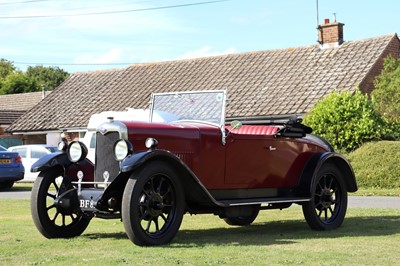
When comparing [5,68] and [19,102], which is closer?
[19,102]

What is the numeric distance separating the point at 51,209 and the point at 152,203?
78.8 inches

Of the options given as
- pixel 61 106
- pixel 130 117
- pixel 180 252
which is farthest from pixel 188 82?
pixel 180 252

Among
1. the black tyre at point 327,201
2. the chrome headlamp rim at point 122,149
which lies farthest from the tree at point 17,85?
the chrome headlamp rim at point 122,149

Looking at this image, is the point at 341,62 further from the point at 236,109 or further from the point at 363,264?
the point at 363,264

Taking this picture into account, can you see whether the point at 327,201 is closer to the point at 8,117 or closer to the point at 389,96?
the point at 389,96

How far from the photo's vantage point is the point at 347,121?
2262cm

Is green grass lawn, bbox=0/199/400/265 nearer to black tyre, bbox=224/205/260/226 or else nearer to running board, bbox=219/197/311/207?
black tyre, bbox=224/205/260/226

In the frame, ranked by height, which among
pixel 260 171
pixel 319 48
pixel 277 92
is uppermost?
pixel 319 48

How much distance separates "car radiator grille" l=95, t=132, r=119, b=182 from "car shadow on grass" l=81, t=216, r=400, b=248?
92cm

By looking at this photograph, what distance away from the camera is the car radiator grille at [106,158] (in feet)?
30.5

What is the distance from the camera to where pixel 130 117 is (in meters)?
21.2

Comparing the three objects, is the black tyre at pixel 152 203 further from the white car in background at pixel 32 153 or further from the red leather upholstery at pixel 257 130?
the white car in background at pixel 32 153

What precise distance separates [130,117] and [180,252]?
1334 centimetres

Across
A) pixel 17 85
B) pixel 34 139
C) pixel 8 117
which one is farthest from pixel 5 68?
pixel 34 139
